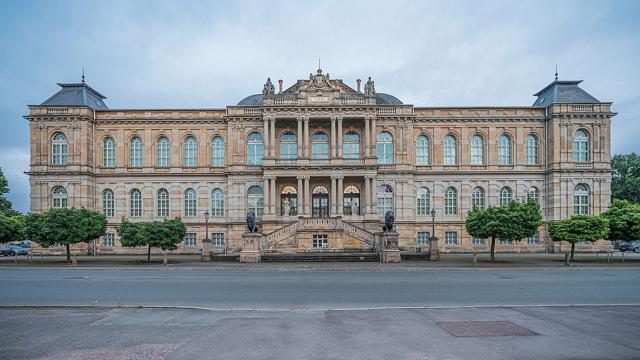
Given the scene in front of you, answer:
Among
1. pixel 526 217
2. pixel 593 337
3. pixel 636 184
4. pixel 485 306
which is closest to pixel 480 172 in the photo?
pixel 526 217

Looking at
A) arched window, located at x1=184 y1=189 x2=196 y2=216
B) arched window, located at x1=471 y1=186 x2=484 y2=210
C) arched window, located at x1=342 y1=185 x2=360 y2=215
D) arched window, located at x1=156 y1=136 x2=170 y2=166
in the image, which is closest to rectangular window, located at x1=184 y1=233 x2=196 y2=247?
arched window, located at x1=184 y1=189 x2=196 y2=216

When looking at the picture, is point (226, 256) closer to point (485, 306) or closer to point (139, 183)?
point (139, 183)

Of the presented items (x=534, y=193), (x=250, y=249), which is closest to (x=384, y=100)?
(x=534, y=193)

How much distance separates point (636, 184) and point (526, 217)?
39003 millimetres

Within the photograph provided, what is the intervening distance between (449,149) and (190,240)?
1263 inches

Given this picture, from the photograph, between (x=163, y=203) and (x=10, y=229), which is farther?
(x=163, y=203)

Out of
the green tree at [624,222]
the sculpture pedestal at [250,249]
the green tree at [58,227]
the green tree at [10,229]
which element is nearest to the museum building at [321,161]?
the green tree at [10,229]

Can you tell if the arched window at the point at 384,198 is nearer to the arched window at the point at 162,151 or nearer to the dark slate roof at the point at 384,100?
the dark slate roof at the point at 384,100

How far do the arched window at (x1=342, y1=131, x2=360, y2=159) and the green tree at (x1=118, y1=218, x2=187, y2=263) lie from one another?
20.6 meters

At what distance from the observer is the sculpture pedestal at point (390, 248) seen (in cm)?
3516

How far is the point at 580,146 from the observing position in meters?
47.5

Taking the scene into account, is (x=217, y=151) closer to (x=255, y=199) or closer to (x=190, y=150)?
(x=190, y=150)

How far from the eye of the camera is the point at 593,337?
11.2 m

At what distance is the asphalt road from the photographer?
634 inches
